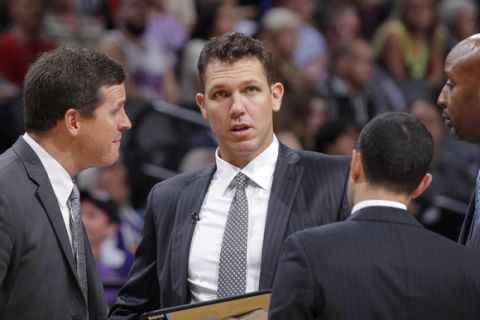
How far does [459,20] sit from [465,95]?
7.20 m

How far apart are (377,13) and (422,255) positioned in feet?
26.6

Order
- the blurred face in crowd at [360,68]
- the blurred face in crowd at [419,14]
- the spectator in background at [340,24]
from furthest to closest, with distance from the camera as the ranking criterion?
the spectator in background at [340,24] → the blurred face in crowd at [419,14] → the blurred face in crowd at [360,68]

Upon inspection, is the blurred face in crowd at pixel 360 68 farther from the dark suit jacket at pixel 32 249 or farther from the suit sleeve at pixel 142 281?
the dark suit jacket at pixel 32 249

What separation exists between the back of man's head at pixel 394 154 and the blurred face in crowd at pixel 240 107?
0.84m

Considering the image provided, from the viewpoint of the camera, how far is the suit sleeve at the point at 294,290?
3045 millimetres

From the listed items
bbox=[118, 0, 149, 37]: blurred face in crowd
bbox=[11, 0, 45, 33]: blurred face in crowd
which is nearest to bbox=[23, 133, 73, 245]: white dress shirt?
bbox=[11, 0, 45, 33]: blurred face in crowd

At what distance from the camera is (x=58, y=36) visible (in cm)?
847

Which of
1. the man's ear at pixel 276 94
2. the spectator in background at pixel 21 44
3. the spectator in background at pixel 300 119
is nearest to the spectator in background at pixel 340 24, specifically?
the spectator in background at pixel 300 119

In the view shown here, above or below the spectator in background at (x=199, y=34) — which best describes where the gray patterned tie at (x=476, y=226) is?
below

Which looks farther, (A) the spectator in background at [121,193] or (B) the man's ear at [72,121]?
(A) the spectator in background at [121,193]

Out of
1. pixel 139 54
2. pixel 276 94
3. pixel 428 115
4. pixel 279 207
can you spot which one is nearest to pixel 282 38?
pixel 139 54

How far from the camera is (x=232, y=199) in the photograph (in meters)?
3.98

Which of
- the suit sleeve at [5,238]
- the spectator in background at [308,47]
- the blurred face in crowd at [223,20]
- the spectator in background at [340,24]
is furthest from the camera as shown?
the spectator in background at [340,24]

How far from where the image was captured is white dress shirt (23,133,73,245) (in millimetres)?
3787
